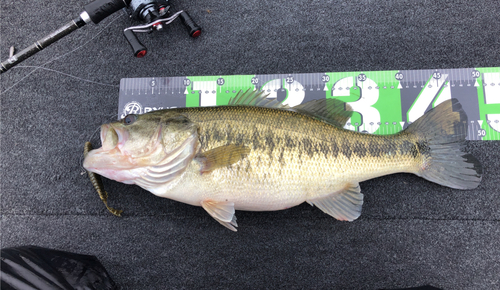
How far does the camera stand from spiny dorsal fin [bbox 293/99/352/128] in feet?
5.38

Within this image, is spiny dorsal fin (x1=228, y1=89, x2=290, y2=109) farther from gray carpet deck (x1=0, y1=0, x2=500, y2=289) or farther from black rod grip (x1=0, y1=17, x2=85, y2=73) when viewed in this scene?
black rod grip (x1=0, y1=17, x2=85, y2=73)

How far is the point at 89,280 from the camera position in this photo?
1.61 m

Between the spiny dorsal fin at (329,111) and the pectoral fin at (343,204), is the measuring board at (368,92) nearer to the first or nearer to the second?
the spiny dorsal fin at (329,111)

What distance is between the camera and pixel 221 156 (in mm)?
1454

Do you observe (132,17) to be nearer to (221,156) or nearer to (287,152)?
(221,156)

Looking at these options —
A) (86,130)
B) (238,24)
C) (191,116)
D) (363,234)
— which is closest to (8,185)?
(86,130)

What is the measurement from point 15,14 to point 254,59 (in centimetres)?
177

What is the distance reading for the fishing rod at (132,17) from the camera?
1831mm

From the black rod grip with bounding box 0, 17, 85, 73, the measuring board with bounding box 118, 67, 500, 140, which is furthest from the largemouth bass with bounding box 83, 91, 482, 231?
the black rod grip with bounding box 0, 17, 85, 73

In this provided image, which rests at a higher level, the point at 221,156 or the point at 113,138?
the point at 113,138

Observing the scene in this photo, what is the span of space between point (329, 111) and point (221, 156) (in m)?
0.65

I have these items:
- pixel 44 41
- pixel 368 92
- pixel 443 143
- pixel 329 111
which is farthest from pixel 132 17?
pixel 443 143

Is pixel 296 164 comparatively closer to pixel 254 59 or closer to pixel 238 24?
pixel 254 59

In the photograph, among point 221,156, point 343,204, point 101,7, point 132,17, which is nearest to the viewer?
point 221,156
